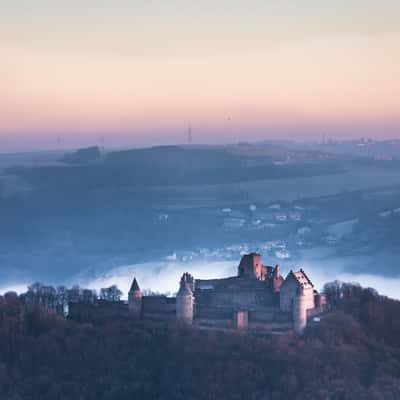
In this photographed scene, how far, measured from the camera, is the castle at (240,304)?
262 ft

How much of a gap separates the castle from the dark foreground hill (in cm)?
103

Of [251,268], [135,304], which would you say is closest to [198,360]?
[135,304]

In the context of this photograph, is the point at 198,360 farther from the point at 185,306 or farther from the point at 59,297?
the point at 59,297

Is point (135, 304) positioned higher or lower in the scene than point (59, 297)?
lower

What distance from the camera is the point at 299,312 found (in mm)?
78938

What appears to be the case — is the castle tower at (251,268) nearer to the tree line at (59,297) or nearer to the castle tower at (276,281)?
the castle tower at (276,281)

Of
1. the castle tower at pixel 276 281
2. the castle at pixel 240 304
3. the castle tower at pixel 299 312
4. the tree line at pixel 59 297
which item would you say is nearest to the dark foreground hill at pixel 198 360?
the castle tower at pixel 299 312

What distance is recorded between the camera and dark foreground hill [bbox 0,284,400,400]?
76312 mm

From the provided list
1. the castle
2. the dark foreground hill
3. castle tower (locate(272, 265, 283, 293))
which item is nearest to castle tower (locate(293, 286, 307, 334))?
the castle

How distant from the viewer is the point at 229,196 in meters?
173

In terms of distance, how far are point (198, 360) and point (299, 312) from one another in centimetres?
544

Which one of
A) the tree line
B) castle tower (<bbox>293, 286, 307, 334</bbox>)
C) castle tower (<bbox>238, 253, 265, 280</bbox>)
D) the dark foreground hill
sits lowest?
the dark foreground hill

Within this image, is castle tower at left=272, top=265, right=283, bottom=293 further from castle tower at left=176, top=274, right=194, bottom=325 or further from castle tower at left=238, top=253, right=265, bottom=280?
castle tower at left=176, top=274, right=194, bottom=325

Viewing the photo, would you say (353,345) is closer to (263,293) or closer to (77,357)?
(263,293)
